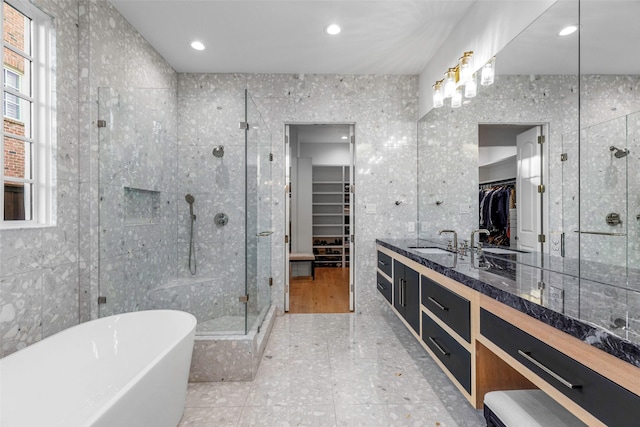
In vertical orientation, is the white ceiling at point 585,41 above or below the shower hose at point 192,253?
above

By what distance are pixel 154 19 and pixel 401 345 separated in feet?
10.8

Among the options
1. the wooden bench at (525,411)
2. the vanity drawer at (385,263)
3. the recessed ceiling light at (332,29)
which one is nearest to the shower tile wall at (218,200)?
the recessed ceiling light at (332,29)

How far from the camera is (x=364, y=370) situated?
2.18 meters

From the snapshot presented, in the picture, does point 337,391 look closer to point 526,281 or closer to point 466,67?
point 526,281

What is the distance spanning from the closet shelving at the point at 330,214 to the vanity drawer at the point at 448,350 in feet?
13.2

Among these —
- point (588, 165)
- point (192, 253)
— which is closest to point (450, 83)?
point (588, 165)

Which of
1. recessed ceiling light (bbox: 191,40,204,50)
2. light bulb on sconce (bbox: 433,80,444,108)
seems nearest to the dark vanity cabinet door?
light bulb on sconce (bbox: 433,80,444,108)

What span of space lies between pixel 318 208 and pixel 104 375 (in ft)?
15.4

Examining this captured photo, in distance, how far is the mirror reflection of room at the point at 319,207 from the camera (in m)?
5.08

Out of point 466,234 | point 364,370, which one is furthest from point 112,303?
point 466,234

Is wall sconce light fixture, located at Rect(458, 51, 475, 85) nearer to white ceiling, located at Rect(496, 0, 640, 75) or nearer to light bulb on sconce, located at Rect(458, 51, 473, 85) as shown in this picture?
light bulb on sconce, located at Rect(458, 51, 473, 85)

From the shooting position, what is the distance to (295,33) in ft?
8.48

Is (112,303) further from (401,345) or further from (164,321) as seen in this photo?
(401,345)

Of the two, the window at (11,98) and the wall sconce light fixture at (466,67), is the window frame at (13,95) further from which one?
the wall sconce light fixture at (466,67)
